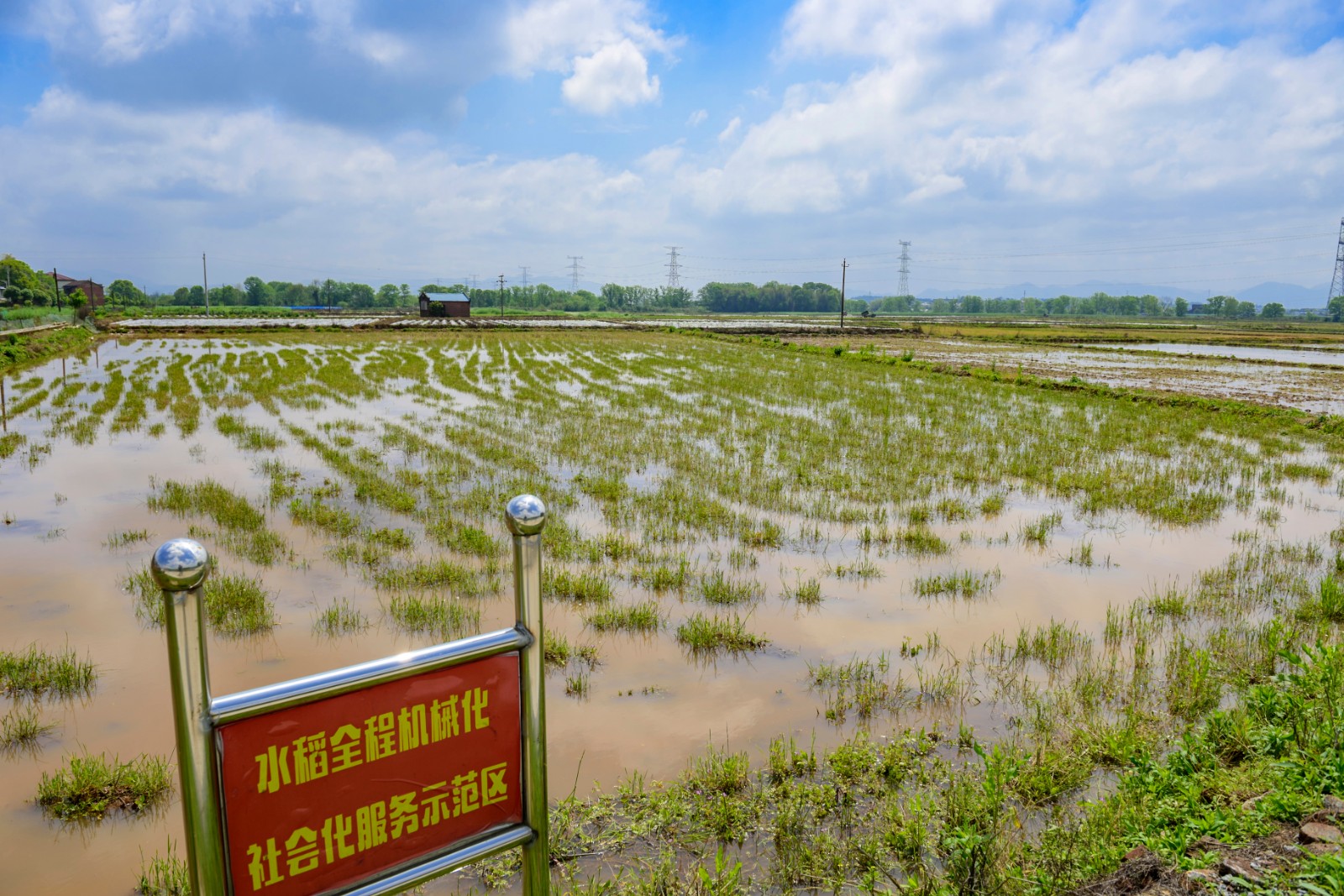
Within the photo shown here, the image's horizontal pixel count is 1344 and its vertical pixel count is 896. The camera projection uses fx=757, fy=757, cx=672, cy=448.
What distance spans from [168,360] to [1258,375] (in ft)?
106

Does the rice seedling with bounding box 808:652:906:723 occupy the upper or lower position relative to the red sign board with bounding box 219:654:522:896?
lower

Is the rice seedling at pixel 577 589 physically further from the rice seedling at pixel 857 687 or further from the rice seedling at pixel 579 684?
the rice seedling at pixel 857 687

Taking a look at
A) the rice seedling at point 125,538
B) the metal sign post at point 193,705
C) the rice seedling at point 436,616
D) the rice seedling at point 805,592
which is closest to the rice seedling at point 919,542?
the rice seedling at point 805,592

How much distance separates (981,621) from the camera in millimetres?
5352

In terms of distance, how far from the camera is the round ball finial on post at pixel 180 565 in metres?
1.29

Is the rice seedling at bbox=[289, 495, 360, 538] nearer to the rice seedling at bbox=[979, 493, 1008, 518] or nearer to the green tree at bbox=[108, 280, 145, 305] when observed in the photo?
the rice seedling at bbox=[979, 493, 1008, 518]

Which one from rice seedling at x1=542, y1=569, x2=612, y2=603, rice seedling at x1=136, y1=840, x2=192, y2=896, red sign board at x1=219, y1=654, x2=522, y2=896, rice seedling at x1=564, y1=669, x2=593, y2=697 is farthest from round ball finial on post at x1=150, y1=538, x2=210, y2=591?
rice seedling at x1=542, y1=569, x2=612, y2=603

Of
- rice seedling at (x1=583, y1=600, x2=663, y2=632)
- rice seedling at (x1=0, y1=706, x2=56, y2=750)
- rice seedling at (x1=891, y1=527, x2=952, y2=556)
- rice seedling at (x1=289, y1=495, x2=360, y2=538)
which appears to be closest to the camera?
rice seedling at (x1=0, y1=706, x2=56, y2=750)

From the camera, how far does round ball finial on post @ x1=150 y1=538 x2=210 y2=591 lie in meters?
1.29

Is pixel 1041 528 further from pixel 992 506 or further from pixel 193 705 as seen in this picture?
pixel 193 705

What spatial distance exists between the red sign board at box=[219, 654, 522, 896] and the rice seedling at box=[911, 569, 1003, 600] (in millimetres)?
4739

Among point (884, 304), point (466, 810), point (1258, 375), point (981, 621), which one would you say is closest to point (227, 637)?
point (466, 810)

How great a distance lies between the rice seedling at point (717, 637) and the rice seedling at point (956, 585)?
5.37ft

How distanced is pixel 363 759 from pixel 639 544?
5.35 metres
